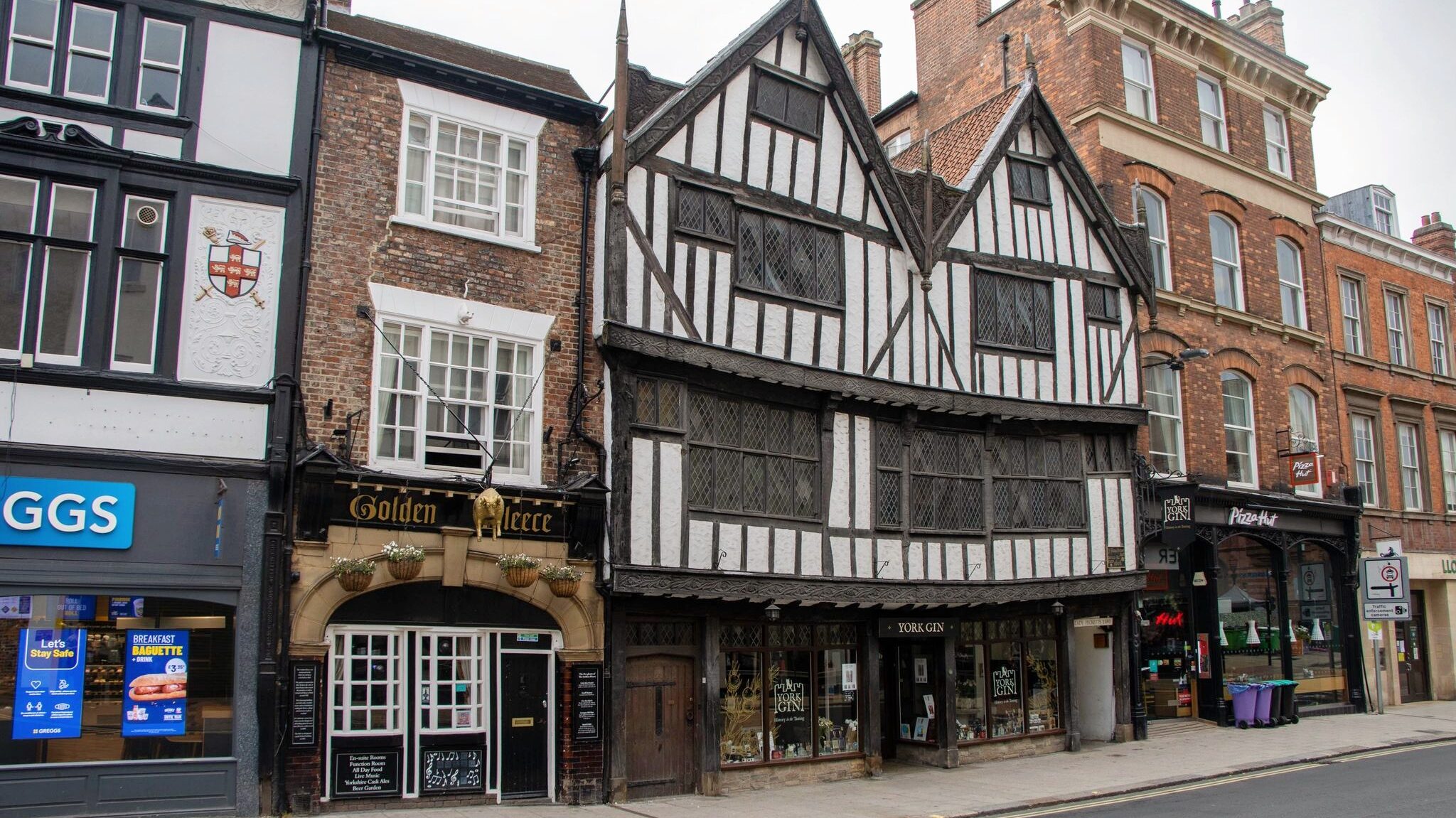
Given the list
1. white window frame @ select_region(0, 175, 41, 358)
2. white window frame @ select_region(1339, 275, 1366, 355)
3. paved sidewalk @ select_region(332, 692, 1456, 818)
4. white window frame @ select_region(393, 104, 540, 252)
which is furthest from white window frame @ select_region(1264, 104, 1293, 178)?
white window frame @ select_region(0, 175, 41, 358)

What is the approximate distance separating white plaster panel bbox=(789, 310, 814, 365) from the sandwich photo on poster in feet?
27.3

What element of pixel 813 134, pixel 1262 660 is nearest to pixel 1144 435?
pixel 1262 660

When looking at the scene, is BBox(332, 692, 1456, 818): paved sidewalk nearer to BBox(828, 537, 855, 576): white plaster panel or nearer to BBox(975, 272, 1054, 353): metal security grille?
BBox(828, 537, 855, 576): white plaster panel

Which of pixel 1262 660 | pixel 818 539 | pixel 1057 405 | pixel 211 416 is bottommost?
pixel 1262 660

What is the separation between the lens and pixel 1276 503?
21.8 m

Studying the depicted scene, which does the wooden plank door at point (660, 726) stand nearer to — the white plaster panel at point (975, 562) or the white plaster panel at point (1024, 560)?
the white plaster panel at point (975, 562)

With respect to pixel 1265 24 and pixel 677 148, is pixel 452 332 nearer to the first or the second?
pixel 677 148

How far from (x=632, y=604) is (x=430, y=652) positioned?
2.53 meters

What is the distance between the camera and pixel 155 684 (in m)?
11.0

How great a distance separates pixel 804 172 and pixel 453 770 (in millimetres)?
9298

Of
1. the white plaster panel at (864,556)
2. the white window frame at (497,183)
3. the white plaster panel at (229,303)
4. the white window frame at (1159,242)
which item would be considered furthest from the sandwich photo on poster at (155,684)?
the white window frame at (1159,242)

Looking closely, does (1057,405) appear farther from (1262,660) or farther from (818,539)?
(1262,660)

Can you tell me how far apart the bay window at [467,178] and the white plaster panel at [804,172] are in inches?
156

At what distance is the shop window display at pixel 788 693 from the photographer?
14766 millimetres
